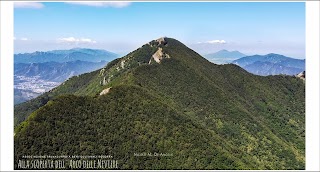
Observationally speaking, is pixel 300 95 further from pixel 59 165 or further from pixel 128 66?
pixel 59 165

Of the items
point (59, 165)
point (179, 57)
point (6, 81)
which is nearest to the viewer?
point (6, 81)

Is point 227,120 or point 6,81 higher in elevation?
point 6,81

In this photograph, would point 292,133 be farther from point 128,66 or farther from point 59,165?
point 59,165

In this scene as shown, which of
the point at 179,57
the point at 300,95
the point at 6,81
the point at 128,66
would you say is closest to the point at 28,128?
the point at 6,81

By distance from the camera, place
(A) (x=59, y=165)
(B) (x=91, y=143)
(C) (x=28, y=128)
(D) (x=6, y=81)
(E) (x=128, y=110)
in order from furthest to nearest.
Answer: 1. (E) (x=128, y=110)
2. (B) (x=91, y=143)
3. (C) (x=28, y=128)
4. (A) (x=59, y=165)
5. (D) (x=6, y=81)

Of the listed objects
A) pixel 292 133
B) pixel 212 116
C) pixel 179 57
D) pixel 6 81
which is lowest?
pixel 292 133

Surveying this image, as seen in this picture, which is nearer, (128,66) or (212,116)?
(212,116)
